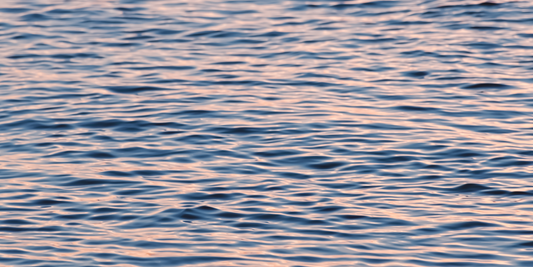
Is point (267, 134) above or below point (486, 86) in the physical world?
below

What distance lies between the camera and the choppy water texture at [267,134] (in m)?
10.5

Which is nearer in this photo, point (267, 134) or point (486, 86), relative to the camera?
point (267, 134)

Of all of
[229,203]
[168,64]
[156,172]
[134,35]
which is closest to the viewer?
[229,203]

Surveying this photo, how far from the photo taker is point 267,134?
14109 mm

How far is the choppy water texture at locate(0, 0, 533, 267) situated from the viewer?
34.4 feet

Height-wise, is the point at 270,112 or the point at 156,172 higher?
the point at 270,112

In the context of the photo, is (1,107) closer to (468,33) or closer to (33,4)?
(33,4)

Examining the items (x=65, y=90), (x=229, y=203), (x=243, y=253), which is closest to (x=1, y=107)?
(x=65, y=90)

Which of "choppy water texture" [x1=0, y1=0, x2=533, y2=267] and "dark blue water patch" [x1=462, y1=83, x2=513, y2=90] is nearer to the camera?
"choppy water texture" [x1=0, y1=0, x2=533, y2=267]

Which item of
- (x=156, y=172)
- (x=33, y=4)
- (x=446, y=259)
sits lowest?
(x=446, y=259)

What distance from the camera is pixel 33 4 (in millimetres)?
22438

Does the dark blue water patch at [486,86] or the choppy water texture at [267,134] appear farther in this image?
the dark blue water patch at [486,86]

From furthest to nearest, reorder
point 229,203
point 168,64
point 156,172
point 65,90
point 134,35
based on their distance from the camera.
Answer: point 134,35 < point 168,64 < point 65,90 < point 156,172 < point 229,203

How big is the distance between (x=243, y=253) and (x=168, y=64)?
8238 mm
